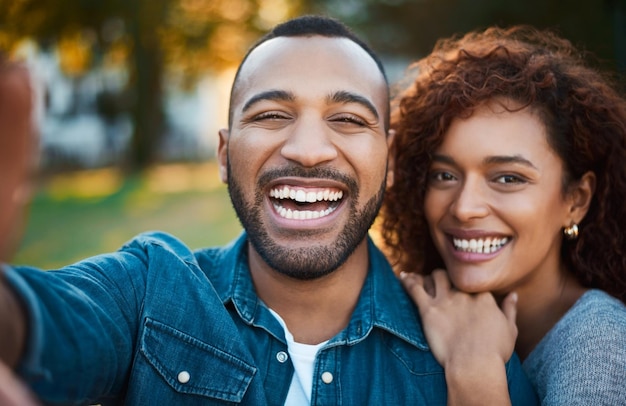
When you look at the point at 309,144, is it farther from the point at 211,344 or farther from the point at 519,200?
the point at 519,200

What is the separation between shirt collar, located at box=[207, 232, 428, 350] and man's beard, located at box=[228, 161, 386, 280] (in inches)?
8.4

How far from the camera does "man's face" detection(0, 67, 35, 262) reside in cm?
114

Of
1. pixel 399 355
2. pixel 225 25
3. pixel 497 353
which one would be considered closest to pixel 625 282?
pixel 497 353

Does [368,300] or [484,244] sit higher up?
[484,244]

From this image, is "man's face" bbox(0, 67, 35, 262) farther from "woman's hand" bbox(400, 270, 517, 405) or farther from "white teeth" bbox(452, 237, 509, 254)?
"white teeth" bbox(452, 237, 509, 254)

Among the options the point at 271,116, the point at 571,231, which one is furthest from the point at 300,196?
the point at 571,231

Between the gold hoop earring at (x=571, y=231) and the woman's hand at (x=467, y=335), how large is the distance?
0.47 m

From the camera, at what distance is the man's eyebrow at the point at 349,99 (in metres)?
2.73

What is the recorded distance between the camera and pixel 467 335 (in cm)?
274

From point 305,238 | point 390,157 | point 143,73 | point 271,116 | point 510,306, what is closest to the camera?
point 305,238

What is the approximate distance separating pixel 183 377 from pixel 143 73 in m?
21.7

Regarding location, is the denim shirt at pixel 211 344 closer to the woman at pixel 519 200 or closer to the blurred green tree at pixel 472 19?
the woman at pixel 519 200

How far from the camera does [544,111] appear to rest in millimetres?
3066

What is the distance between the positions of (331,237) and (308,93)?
610 millimetres
